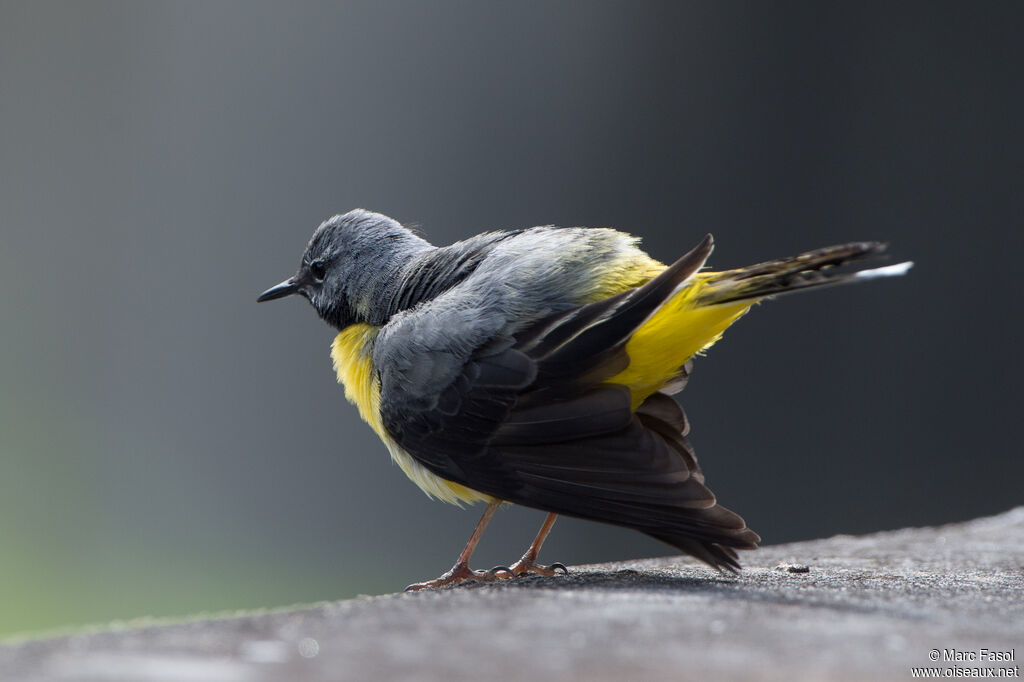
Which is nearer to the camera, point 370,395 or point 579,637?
point 579,637

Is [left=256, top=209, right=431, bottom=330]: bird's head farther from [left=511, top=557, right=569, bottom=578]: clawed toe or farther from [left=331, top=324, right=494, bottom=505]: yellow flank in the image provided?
[left=511, top=557, right=569, bottom=578]: clawed toe

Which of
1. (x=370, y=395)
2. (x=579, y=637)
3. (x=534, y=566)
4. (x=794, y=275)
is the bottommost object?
(x=534, y=566)

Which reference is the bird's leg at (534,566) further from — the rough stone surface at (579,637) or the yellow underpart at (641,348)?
the rough stone surface at (579,637)

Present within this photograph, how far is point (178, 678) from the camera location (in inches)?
82.7

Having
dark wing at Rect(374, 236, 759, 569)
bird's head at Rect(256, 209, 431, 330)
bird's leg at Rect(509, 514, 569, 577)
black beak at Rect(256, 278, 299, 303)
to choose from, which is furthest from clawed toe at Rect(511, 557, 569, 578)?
black beak at Rect(256, 278, 299, 303)

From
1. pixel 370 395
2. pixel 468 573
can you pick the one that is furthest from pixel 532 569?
pixel 370 395

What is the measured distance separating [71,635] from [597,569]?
2.10 m

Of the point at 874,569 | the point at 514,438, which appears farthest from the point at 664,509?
the point at 874,569

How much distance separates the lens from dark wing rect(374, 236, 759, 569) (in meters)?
3.41

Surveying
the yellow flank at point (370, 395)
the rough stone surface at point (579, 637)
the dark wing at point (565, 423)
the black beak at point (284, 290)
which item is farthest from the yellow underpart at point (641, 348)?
the black beak at point (284, 290)

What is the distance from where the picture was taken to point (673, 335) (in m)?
3.62

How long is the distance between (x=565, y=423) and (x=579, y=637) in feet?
3.80

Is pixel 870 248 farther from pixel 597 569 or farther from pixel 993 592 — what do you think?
pixel 597 569

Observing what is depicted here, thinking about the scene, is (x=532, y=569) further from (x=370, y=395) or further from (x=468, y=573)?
(x=370, y=395)
